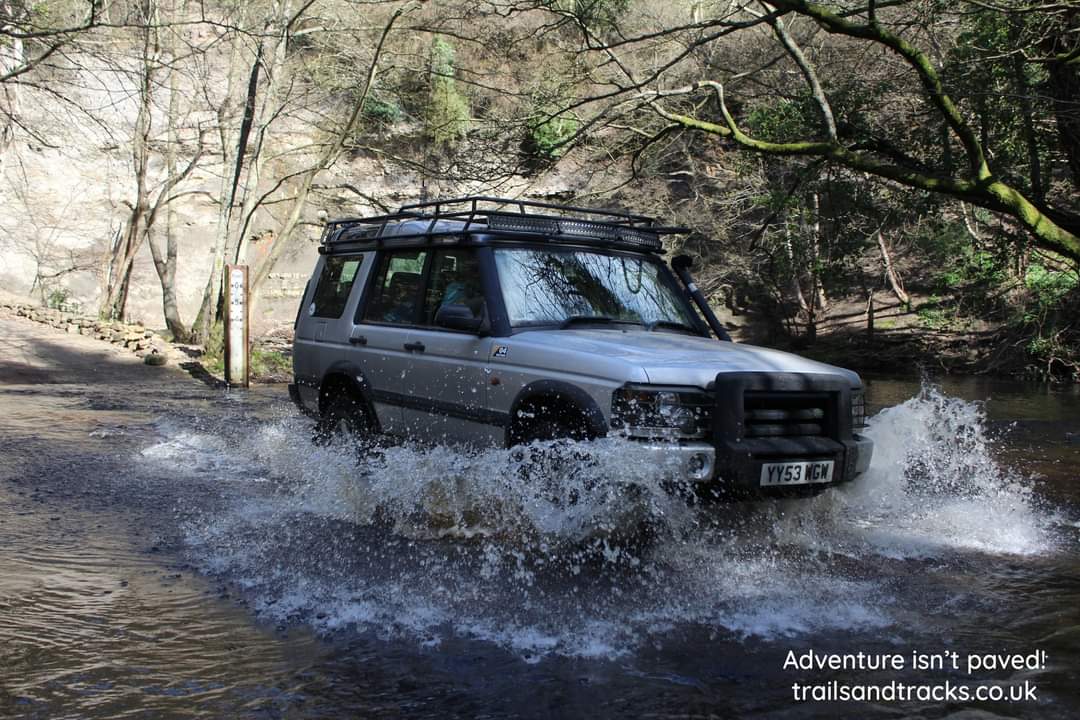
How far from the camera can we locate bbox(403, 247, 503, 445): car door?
634 cm

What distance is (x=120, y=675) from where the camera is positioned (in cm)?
401

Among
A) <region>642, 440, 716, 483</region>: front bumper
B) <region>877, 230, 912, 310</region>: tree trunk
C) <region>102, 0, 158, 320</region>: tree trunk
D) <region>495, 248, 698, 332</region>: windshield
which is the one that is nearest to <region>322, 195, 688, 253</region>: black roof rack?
<region>495, 248, 698, 332</region>: windshield

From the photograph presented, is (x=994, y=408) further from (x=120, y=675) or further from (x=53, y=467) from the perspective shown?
(x=120, y=675)

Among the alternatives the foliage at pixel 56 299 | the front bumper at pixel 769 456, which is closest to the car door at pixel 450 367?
the front bumper at pixel 769 456

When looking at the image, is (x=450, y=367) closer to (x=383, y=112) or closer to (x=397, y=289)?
(x=397, y=289)

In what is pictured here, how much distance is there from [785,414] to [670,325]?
1.41 metres

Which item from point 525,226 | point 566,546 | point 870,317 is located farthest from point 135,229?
point 566,546

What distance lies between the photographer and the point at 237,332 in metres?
16.3

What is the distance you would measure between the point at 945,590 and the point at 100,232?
103 ft

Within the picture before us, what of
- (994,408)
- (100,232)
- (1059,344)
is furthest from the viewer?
(100,232)

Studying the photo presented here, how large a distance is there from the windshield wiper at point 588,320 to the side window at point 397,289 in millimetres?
1315

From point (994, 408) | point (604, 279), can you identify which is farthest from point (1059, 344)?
point (604, 279)

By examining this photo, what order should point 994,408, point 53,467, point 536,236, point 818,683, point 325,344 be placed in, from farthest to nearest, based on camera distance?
point 994,408
point 53,467
point 325,344
point 536,236
point 818,683

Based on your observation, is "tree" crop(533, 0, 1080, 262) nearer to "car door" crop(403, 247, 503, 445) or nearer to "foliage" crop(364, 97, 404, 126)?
"car door" crop(403, 247, 503, 445)
